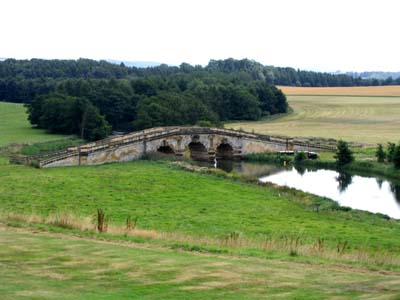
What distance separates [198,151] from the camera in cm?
7588

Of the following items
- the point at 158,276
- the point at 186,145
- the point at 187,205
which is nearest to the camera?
the point at 158,276

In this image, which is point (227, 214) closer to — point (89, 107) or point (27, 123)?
point (89, 107)

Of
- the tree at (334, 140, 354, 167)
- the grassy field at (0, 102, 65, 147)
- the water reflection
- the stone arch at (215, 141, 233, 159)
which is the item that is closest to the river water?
the water reflection

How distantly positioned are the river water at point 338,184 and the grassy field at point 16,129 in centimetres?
1999

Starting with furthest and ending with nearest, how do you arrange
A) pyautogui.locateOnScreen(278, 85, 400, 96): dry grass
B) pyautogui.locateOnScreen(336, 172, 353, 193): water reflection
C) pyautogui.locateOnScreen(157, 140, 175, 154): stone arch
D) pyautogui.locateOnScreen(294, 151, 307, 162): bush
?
pyautogui.locateOnScreen(278, 85, 400, 96): dry grass < pyautogui.locateOnScreen(157, 140, 175, 154): stone arch < pyautogui.locateOnScreen(294, 151, 307, 162): bush < pyautogui.locateOnScreen(336, 172, 353, 193): water reflection

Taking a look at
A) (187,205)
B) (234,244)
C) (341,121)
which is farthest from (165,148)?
(234,244)

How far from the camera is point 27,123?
94625mm

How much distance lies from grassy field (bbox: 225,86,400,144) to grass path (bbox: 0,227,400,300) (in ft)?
198

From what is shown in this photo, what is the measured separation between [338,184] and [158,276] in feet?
130

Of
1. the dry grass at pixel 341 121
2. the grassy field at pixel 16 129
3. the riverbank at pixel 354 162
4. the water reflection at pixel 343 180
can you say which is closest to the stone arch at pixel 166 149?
the riverbank at pixel 354 162

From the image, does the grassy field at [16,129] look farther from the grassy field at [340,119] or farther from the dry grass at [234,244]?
the dry grass at [234,244]

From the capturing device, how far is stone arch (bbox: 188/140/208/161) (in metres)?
74.9

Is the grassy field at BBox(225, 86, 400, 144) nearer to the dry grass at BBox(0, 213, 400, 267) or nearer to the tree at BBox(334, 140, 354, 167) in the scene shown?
the tree at BBox(334, 140, 354, 167)

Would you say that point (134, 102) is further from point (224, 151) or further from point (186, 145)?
point (186, 145)
